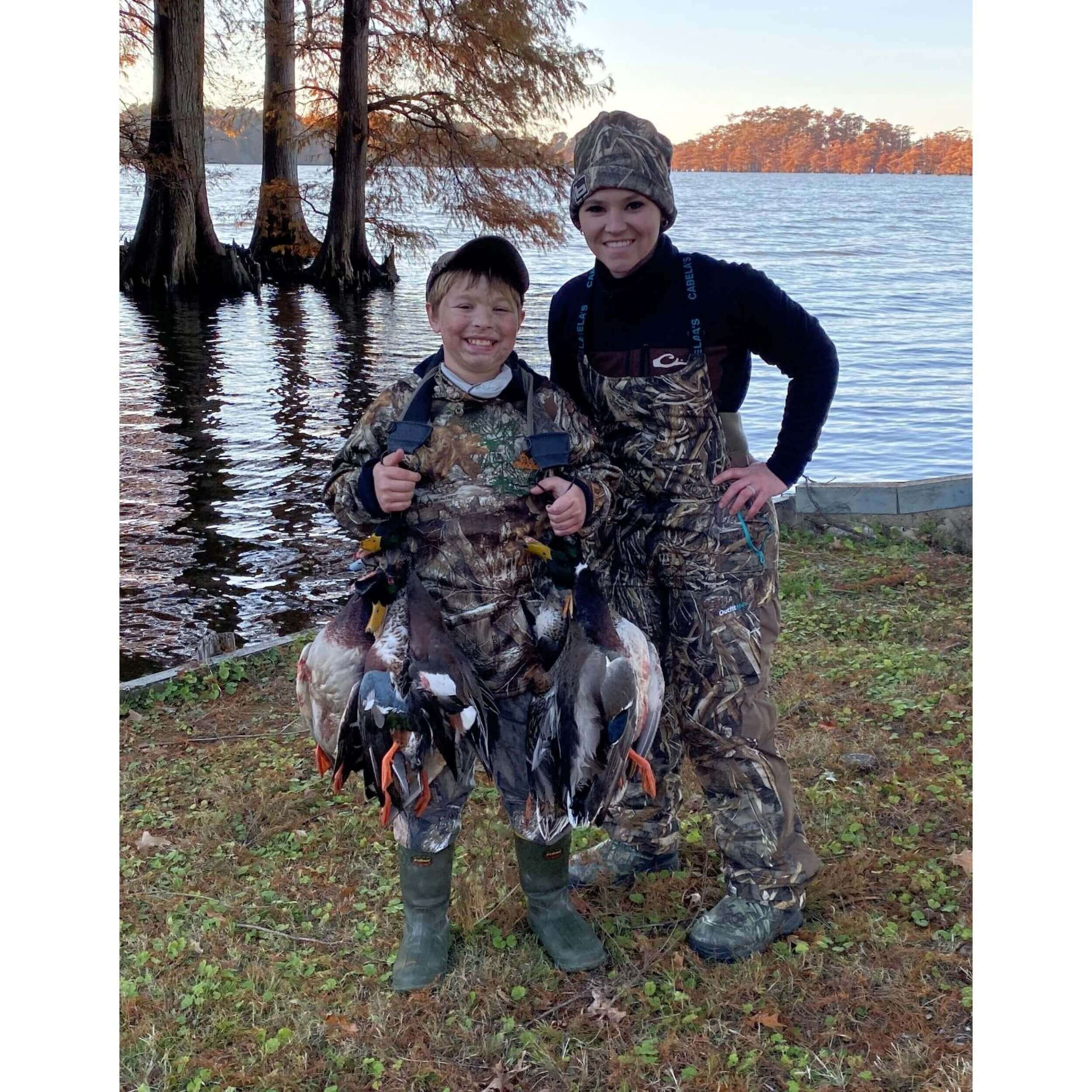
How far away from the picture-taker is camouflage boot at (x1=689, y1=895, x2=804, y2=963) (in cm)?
351

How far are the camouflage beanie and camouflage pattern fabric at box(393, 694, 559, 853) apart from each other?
1.55m

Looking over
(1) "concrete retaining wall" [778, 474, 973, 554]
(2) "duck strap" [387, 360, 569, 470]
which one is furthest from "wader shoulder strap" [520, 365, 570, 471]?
(1) "concrete retaining wall" [778, 474, 973, 554]

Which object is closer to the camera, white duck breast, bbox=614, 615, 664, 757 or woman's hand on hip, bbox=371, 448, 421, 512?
woman's hand on hip, bbox=371, 448, 421, 512

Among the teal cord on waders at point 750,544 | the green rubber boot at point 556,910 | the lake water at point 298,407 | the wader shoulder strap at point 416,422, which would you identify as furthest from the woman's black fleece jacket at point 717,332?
the lake water at point 298,407

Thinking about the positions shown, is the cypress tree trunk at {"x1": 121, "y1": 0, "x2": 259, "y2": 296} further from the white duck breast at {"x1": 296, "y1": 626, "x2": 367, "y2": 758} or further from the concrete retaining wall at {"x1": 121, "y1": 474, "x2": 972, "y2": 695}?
the white duck breast at {"x1": 296, "y1": 626, "x2": 367, "y2": 758}

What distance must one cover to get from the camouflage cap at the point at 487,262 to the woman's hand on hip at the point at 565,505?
595mm

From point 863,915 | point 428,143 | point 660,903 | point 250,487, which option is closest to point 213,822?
point 660,903

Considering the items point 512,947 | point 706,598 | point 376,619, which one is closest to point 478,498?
point 376,619

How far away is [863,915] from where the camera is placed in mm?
3709

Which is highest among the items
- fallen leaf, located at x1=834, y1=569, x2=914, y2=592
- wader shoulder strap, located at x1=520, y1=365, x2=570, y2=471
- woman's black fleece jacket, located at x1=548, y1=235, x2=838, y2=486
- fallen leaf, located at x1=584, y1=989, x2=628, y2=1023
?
woman's black fleece jacket, located at x1=548, y1=235, x2=838, y2=486

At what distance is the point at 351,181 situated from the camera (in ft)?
88.7

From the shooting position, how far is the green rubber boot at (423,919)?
135 inches

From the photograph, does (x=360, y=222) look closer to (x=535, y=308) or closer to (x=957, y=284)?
(x=535, y=308)

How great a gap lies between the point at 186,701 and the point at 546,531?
3446mm
